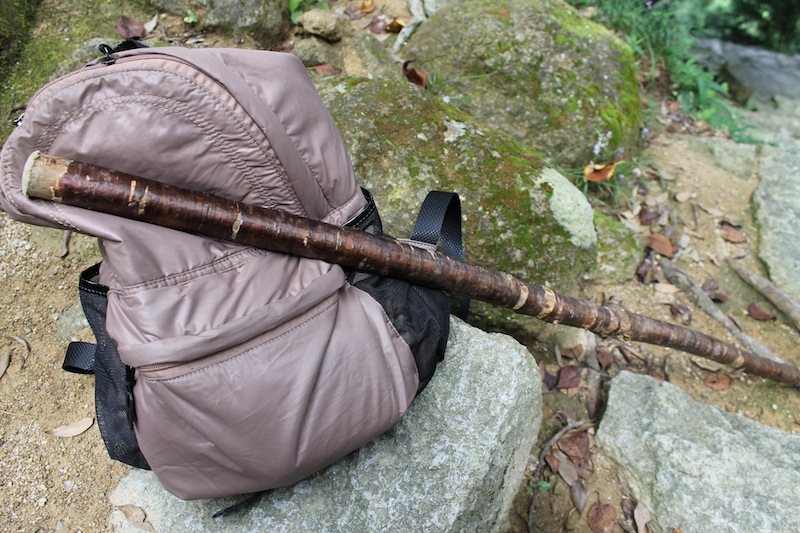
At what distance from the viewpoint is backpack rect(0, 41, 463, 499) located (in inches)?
64.9

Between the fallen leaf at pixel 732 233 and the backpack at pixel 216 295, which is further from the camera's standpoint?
the fallen leaf at pixel 732 233

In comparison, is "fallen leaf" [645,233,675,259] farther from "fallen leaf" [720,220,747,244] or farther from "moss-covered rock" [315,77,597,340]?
"moss-covered rock" [315,77,597,340]

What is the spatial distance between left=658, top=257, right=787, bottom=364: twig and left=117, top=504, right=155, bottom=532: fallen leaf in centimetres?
396

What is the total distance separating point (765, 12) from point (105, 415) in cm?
1038

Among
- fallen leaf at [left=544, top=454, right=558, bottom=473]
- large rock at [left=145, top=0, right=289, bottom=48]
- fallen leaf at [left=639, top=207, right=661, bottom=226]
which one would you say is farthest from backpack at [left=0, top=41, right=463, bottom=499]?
fallen leaf at [left=639, top=207, right=661, bottom=226]

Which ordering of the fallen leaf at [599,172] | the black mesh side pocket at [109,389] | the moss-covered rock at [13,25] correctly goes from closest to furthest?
the black mesh side pocket at [109,389], the moss-covered rock at [13,25], the fallen leaf at [599,172]

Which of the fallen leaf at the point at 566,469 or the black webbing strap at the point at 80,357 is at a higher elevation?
the black webbing strap at the point at 80,357

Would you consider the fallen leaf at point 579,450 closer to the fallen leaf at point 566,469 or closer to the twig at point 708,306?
the fallen leaf at point 566,469

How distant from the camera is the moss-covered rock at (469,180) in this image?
3.17 m

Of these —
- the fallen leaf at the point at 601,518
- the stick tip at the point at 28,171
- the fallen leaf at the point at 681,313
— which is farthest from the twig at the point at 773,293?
the stick tip at the point at 28,171

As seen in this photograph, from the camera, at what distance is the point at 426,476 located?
224 centimetres

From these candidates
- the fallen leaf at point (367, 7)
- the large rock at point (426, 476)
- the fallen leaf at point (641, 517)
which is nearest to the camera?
the large rock at point (426, 476)

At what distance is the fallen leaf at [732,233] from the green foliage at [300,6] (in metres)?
4.15

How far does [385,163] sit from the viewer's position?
3189 millimetres
